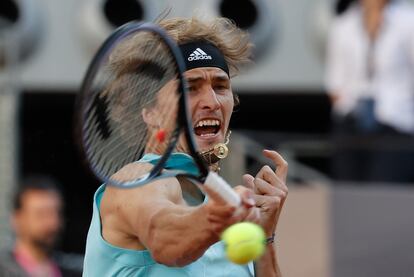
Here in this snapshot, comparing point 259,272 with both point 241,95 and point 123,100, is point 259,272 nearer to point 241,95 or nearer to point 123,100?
point 123,100

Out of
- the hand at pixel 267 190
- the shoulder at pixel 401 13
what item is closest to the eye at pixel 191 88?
the hand at pixel 267 190

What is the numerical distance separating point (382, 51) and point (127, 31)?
451 cm

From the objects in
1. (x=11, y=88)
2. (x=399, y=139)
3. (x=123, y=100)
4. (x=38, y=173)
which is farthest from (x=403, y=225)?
(x=123, y=100)

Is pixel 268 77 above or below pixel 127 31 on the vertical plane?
below

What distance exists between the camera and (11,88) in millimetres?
9508

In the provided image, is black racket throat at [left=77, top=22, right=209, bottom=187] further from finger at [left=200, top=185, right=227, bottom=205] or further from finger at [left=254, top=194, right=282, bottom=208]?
finger at [left=254, top=194, right=282, bottom=208]

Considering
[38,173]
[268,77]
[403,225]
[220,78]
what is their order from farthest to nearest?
1. [38,173]
2. [268,77]
3. [403,225]
4. [220,78]

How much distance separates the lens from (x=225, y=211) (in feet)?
11.9

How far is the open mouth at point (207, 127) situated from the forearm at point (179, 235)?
0.52 meters

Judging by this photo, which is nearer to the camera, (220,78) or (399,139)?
(220,78)

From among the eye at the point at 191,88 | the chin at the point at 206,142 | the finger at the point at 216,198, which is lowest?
the chin at the point at 206,142

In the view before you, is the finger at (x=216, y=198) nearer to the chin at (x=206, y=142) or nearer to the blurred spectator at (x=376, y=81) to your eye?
the chin at (x=206, y=142)

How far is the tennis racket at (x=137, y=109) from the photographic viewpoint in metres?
3.67

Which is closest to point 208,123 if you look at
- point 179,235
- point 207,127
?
point 207,127
